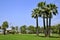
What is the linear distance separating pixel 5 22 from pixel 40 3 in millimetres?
50882

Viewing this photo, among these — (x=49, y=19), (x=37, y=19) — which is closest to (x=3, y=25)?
(x=37, y=19)

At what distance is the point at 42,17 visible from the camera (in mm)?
70562

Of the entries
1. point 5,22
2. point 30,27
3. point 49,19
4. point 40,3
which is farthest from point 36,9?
point 30,27

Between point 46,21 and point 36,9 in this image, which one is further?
point 36,9

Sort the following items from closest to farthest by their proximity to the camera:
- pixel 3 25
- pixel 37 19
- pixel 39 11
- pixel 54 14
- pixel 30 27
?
1. pixel 54 14
2. pixel 39 11
3. pixel 37 19
4. pixel 3 25
5. pixel 30 27

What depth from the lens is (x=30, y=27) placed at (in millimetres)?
163875

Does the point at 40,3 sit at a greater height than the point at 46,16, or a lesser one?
greater

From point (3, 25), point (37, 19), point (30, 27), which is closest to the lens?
point (37, 19)

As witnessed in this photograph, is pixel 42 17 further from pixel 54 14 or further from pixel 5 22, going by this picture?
pixel 5 22

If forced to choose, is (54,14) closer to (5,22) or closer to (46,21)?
(46,21)

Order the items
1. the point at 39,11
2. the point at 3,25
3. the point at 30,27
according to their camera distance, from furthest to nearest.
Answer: the point at 30,27 → the point at 3,25 → the point at 39,11

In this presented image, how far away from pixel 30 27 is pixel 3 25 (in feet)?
Answer: 160

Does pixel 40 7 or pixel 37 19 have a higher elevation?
pixel 40 7

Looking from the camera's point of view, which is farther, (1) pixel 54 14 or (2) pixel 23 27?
(2) pixel 23 27
